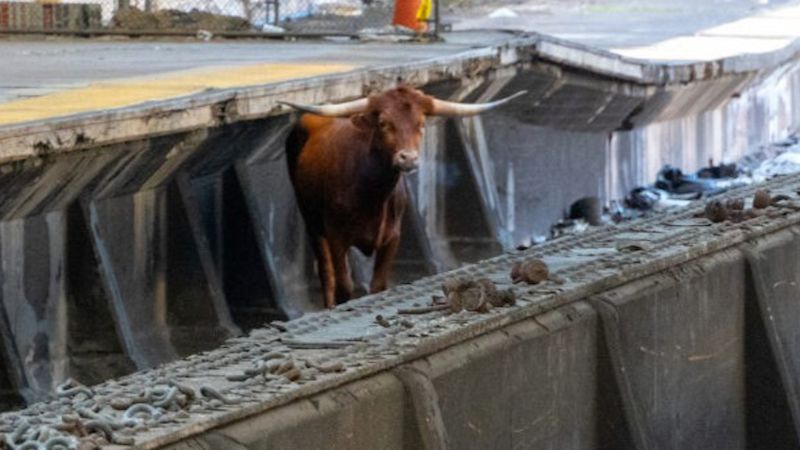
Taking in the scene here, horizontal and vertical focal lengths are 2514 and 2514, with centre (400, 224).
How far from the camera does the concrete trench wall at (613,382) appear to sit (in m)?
7.53

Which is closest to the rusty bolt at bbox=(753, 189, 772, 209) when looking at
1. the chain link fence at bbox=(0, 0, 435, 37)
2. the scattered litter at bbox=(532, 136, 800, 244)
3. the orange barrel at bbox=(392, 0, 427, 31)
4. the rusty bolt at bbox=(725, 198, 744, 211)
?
the rusty bolt at bbox=(725, 198, 744, 211)

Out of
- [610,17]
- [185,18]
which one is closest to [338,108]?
[185,18]

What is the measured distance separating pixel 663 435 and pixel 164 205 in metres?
7.50

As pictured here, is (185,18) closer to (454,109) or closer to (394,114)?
(454,109)

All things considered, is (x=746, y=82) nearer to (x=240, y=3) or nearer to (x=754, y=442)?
(x=240, y=3)

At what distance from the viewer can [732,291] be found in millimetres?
10875

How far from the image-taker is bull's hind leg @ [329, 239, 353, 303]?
57.6 feet

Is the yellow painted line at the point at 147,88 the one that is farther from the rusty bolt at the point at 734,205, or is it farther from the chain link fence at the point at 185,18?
the chain link fence at the point at 185,18

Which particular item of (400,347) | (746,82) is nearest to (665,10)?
(746,82)

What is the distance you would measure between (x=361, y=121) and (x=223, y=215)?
4.07 ft

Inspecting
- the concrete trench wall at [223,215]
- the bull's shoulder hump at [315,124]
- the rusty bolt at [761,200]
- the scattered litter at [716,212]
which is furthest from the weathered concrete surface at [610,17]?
the scattered litter at [716,212]

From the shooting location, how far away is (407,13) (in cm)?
2655

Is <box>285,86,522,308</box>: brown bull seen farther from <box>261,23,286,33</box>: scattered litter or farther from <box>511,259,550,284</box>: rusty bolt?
<box>261,23,286,33</box>: scattered litter

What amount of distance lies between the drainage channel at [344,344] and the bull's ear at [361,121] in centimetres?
574
